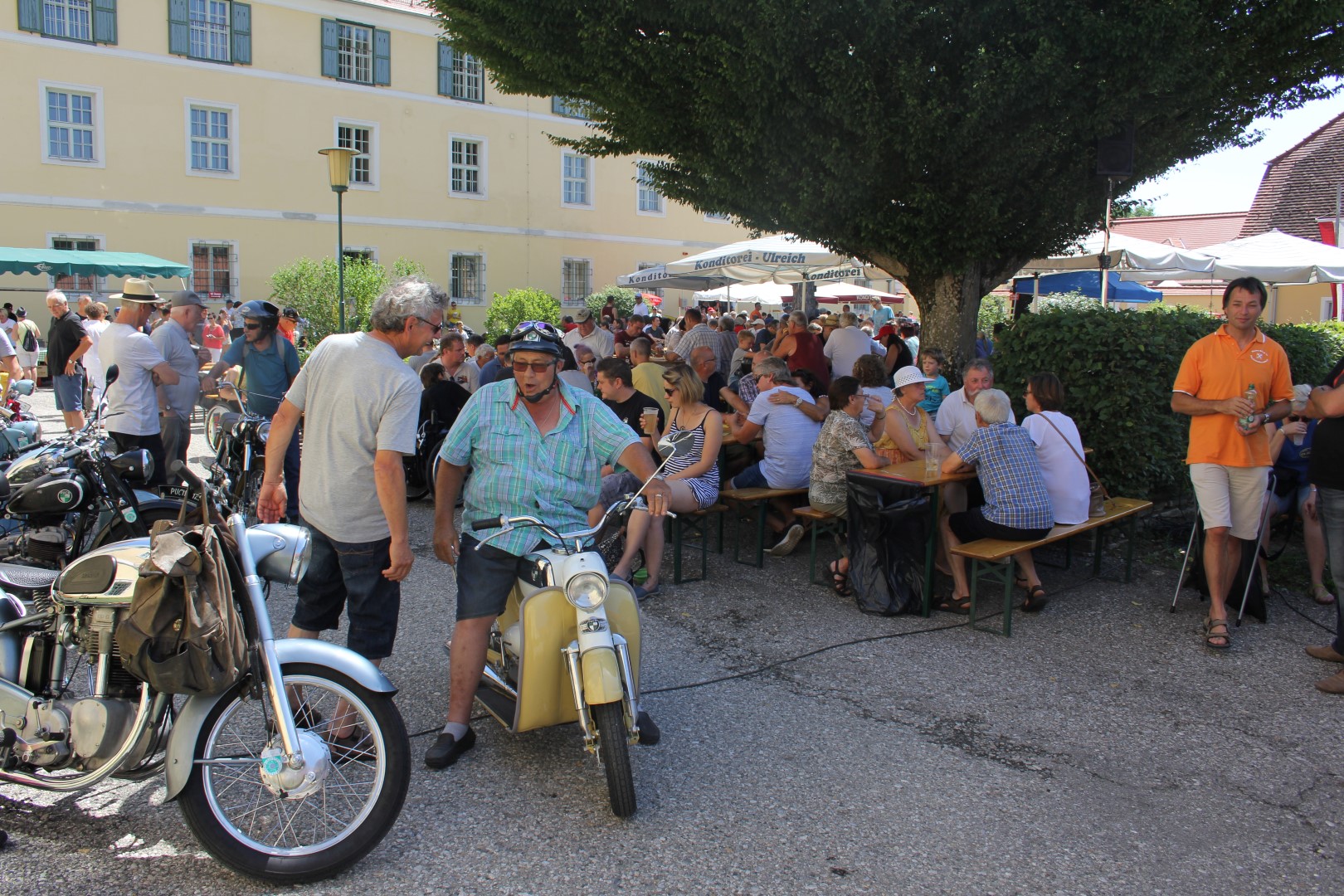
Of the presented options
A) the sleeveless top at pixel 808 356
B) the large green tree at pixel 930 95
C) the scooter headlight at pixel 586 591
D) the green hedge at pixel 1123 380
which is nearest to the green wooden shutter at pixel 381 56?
the large green tree at pixel 930 95

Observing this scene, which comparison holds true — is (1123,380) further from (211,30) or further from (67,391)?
(211,30)

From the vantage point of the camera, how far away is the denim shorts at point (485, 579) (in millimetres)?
3846

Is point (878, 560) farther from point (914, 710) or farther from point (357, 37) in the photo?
point (357, 37)

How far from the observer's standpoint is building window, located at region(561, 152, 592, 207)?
115 ft

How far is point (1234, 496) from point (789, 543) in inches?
110

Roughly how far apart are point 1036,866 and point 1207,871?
1.76ft

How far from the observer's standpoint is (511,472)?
386cm

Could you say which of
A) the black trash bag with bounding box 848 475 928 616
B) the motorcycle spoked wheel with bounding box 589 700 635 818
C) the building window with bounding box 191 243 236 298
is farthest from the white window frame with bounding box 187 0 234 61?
the motorcycle spoked wheel with bounding box 589 700 635 818

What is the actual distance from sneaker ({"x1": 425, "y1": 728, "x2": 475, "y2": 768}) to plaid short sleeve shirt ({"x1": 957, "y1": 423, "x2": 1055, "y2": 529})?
10.6 feet

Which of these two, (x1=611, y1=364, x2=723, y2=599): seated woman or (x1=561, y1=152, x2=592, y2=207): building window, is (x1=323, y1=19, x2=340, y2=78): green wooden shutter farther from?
(x1=611, y1=364, x2=723, y2=599): seated woman

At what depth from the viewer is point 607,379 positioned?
7.14 m

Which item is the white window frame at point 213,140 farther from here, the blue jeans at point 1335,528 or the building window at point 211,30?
the blue jeans at point 1335,528

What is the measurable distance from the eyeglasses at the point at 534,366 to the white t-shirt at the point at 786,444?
354cm

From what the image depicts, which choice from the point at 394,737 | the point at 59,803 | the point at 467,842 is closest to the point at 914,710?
the point at 467,842
